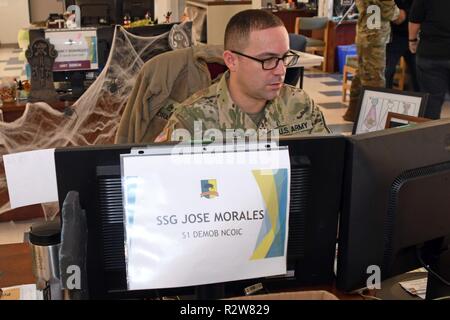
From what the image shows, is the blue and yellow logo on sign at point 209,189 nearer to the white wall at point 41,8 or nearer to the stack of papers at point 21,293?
the stack of papers at point 21,293

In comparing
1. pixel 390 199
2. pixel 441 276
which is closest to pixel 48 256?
pixel 390 199

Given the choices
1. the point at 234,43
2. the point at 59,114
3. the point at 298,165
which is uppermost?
the point at 234,43

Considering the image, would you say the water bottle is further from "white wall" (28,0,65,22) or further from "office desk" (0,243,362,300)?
"white wall" (28,0,65,22)

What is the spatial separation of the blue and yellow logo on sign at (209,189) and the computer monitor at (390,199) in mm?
285

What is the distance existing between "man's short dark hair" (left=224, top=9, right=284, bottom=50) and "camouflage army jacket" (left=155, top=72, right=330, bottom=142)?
17 centimetres

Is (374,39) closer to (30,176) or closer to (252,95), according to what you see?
(252,95)

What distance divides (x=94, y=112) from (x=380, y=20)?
2762 mm

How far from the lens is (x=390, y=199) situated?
1.19 m

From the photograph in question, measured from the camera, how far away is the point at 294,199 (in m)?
1.18

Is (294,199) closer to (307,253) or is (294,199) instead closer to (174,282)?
(307,253)

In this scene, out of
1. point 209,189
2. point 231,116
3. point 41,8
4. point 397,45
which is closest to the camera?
point 209,189

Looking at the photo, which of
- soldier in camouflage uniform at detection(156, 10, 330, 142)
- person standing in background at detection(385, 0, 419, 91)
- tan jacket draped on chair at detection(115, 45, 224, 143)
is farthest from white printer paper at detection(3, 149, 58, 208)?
person standing in background at detection(385, 0, 419, 91)

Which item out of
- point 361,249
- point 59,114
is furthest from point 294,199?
point 59,114

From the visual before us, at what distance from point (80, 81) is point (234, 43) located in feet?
6.83
